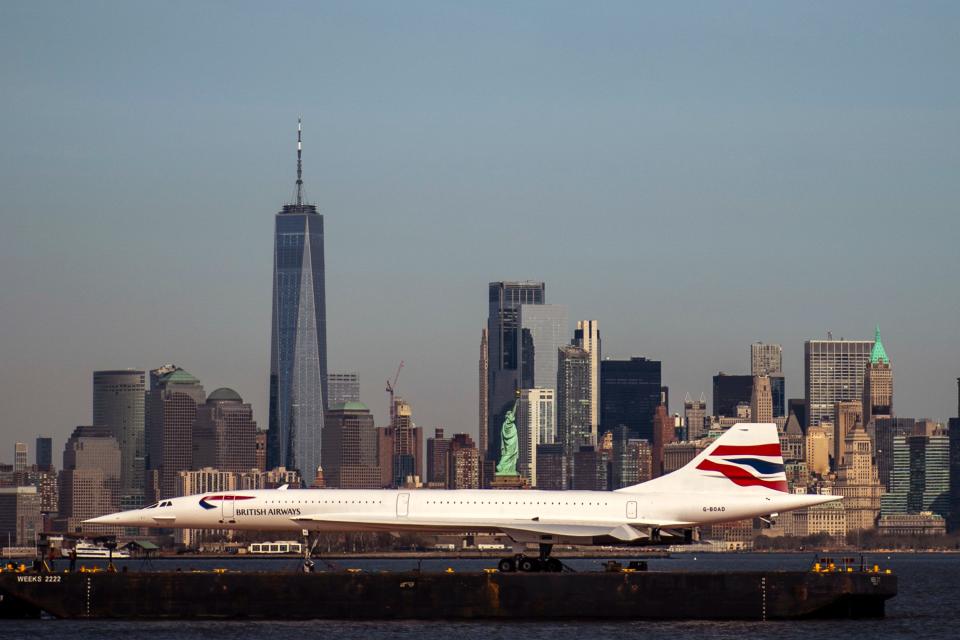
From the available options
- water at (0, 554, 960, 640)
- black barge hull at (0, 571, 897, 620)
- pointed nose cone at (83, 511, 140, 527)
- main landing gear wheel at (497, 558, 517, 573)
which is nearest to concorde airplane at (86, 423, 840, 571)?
main landing gear wheel at (497, 558, 517, 573)

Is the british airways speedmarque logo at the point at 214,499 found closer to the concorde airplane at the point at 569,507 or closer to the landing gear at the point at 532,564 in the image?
the concorde airplane at the point at 569,507

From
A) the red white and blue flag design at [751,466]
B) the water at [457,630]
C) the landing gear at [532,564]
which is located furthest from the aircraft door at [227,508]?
the red white and blue flag design at [751,466]

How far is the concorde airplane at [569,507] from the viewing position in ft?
247

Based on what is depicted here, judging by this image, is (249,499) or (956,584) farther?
(956,584)

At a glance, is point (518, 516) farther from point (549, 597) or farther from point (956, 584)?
point (956, 584)

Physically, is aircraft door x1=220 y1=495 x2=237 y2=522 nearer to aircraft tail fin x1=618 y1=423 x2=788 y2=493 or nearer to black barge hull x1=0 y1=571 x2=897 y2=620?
black barge hull x1=0 y1=571 x2=897 y2=620

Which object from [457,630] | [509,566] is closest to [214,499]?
[457,630]

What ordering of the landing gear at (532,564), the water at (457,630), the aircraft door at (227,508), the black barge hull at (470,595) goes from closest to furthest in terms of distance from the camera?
the water at (457,630) → the black barge hull at (470,595) → the landing gear at (532,564) → the aircraft door at (227,508)

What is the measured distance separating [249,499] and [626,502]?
51.4ft

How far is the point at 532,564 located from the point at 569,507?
108 inches

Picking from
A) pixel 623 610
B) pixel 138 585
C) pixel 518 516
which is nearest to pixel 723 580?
pixel 623 610

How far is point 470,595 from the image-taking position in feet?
240

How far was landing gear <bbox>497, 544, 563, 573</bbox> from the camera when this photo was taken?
7512 cm

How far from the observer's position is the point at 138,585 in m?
74.2
